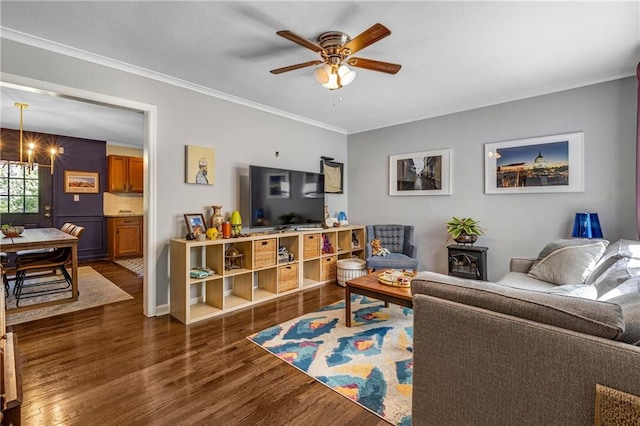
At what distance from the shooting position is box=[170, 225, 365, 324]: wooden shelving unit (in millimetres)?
3061

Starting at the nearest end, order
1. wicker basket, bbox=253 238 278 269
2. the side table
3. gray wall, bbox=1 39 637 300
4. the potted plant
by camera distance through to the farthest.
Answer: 1. gray wall, bbox=1 39 637 300
2. wicker basket, bbox=253 238 278 269
3. the side table
4. the potted plant

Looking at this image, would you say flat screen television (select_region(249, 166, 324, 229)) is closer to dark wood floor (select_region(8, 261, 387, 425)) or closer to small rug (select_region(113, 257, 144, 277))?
dark wood floor (select_region(8, 261, 387, 425))

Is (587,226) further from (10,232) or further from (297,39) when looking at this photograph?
(10,232)

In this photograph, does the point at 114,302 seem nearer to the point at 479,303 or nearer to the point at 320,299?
the point at 320,299

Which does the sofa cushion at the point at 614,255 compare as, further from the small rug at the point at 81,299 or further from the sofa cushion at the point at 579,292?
the small rug at the point at 81,299

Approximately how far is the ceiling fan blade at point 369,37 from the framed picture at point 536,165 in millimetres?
2690

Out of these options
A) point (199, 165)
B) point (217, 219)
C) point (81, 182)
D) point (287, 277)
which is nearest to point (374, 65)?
point (199, 165)

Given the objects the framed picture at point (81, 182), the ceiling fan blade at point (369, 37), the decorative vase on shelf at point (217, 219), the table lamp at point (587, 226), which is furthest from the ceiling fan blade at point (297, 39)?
the framed picture at point (81, 182)

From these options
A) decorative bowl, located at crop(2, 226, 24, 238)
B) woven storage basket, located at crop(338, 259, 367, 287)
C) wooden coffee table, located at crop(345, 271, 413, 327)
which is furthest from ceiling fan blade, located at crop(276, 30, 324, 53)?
decorative bowl, located at crop(2, 226, 24, 238)

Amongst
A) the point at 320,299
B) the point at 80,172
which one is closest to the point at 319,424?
the point at 320,299

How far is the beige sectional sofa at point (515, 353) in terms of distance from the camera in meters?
0.96

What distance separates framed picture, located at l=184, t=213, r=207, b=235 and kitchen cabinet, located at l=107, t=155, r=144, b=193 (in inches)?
164

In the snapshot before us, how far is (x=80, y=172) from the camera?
6.08m

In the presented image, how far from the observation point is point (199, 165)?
3.48 m
